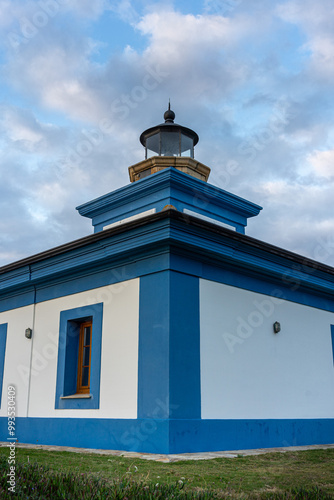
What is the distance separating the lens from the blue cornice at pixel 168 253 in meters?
7.42

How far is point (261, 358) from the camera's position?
8625 mm

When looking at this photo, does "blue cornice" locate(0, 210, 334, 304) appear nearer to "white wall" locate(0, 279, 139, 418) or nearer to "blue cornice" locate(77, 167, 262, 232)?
"white wall" locate(0, 279, 139, 418)

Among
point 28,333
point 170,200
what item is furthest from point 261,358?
point 28,333

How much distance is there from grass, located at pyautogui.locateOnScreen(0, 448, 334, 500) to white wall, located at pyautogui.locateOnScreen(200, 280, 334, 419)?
1203 mm

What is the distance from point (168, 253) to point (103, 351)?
78.3 inches

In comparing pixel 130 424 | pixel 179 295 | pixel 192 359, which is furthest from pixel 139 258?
pixel 130 424

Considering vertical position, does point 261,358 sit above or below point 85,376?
above

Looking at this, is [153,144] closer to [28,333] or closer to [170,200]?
[170,200]

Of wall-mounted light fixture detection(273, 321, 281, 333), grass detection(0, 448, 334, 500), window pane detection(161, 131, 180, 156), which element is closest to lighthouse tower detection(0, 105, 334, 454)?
wall-mounted light fixture detection(273, 321, 281, 333)

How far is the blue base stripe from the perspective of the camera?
6856mm

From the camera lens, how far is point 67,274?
9305 mm

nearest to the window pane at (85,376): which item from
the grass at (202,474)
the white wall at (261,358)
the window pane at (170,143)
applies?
the grass at (202,474)

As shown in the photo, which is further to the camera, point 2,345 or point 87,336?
point 2,345

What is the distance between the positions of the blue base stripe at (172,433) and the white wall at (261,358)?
0.18 metres
